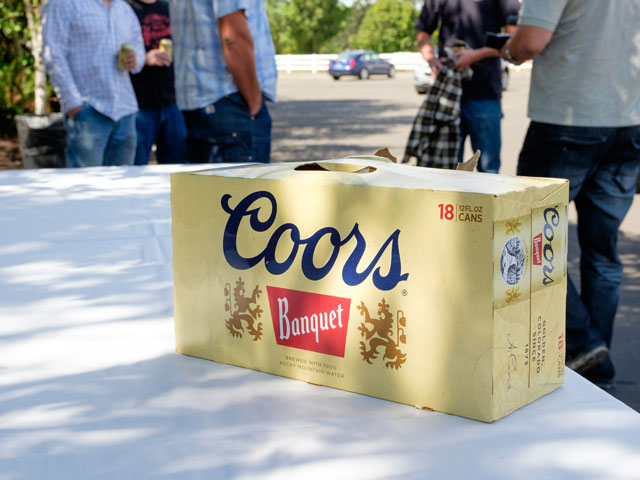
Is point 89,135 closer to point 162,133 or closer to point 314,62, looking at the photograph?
point 162,133

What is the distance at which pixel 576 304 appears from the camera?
8.55 ft

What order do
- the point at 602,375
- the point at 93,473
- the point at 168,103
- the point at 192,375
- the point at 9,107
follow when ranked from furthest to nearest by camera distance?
the point at 9,107 → the point at 168,103 → the point at 602,375 → the point at 192,375 → the point at 93,473

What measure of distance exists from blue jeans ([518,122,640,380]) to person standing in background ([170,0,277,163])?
3.45 feet

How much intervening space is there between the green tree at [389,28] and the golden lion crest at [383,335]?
172 ft

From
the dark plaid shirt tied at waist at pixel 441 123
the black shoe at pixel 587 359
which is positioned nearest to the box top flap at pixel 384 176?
the black shoe at pixel 587 359

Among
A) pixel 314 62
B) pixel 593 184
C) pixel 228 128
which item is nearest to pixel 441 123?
pixel 228 128

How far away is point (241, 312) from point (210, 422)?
188 mm

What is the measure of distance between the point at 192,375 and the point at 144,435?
173 mm

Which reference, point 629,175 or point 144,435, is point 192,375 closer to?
point 144,435

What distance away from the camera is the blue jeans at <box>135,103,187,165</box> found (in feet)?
15.5

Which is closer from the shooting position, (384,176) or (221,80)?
(384,176)

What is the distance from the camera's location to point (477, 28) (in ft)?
14.5

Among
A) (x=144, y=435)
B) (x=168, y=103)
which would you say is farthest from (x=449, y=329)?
(x=168, y=103)

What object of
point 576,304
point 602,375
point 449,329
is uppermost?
point 449,329
